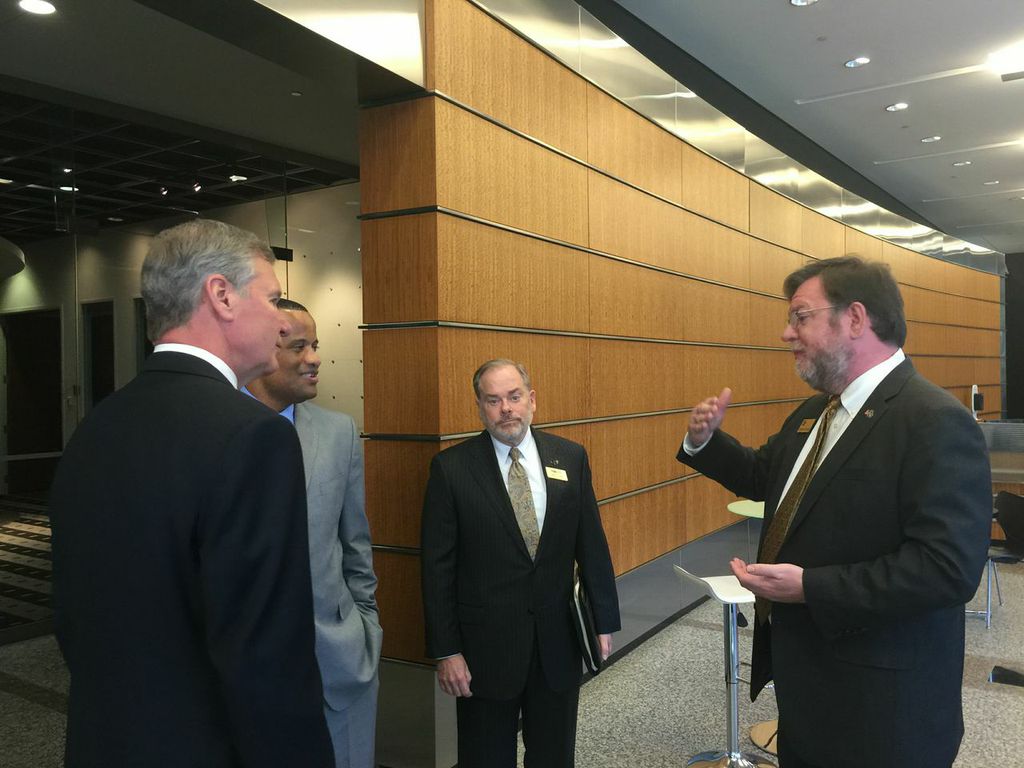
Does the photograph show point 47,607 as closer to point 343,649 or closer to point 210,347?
point 343,649

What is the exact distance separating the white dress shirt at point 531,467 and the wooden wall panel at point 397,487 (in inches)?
18.5

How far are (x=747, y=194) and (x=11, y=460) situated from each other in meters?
5.73

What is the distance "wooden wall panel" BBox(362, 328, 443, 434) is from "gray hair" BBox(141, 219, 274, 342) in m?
1.83

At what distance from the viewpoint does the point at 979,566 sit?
1814 mm

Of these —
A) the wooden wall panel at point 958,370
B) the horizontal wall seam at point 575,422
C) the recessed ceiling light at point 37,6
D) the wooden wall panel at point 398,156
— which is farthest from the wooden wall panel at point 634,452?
the wooden wall panel at point 958,370

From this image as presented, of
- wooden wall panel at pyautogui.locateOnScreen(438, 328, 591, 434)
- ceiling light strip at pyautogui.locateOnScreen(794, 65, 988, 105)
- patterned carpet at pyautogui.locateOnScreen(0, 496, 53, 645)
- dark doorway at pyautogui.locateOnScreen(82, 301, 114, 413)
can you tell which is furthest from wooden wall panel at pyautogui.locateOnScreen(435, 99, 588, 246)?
ceiling light strip at pyautogui.locateOnScreen(794, 65, 988, 105)

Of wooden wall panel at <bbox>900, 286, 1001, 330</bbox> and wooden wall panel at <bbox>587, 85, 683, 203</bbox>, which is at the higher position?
wooden wall panel at <bbox>587, 85, 683, 203</bbox>

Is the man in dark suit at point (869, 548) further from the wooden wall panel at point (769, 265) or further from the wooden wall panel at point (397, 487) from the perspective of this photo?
the wooden wall panel at point (769, 265)

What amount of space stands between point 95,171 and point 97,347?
3.73 ft

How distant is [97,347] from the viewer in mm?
5117

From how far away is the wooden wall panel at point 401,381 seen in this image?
3260 millimetres

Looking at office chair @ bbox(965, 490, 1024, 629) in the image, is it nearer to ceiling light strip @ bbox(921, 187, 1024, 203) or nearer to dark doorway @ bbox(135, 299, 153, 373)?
dark doorway @ bbox(135, 299, 153, 373)

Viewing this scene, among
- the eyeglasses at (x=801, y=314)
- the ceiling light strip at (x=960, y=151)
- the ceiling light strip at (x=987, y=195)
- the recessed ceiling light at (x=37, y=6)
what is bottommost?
the eyeglasses at (x=801, y=314)

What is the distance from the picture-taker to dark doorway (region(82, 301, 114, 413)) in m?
5.08
